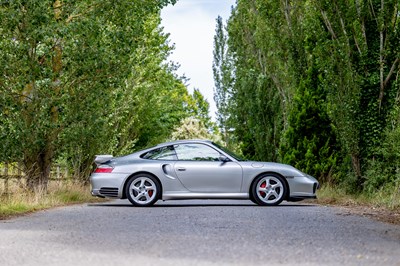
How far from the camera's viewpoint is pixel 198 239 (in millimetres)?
8883

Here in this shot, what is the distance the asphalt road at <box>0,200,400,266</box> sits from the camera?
7250mm

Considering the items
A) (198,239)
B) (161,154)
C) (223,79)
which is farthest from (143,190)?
(223,79)

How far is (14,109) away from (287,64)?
37.4 feet

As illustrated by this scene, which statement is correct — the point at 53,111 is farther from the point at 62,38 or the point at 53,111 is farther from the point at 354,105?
the point at 354,105

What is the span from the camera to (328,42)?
66.3 ft

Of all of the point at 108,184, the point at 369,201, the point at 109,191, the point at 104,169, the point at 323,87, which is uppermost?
the point at 323,87

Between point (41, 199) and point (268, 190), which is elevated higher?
point (268, 190)

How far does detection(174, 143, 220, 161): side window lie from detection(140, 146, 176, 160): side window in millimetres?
116

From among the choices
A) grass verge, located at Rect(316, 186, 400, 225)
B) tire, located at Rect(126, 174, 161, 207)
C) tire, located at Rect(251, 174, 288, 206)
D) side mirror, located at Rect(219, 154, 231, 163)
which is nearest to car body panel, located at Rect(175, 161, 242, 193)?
side mirror, located at Rect(219, 154, 231, 163)

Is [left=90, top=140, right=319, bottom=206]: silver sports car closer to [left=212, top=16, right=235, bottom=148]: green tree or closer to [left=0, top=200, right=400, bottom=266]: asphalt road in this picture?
[left=0, top=200, right=400, bottom=266]: asphalt road

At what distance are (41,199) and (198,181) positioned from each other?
3492 millimetres

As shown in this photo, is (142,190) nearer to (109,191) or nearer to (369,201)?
(109,191)

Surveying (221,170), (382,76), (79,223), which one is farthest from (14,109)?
(382,76)

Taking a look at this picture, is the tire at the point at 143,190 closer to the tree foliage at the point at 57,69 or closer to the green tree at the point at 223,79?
the tree foliage at the point at 57,69
